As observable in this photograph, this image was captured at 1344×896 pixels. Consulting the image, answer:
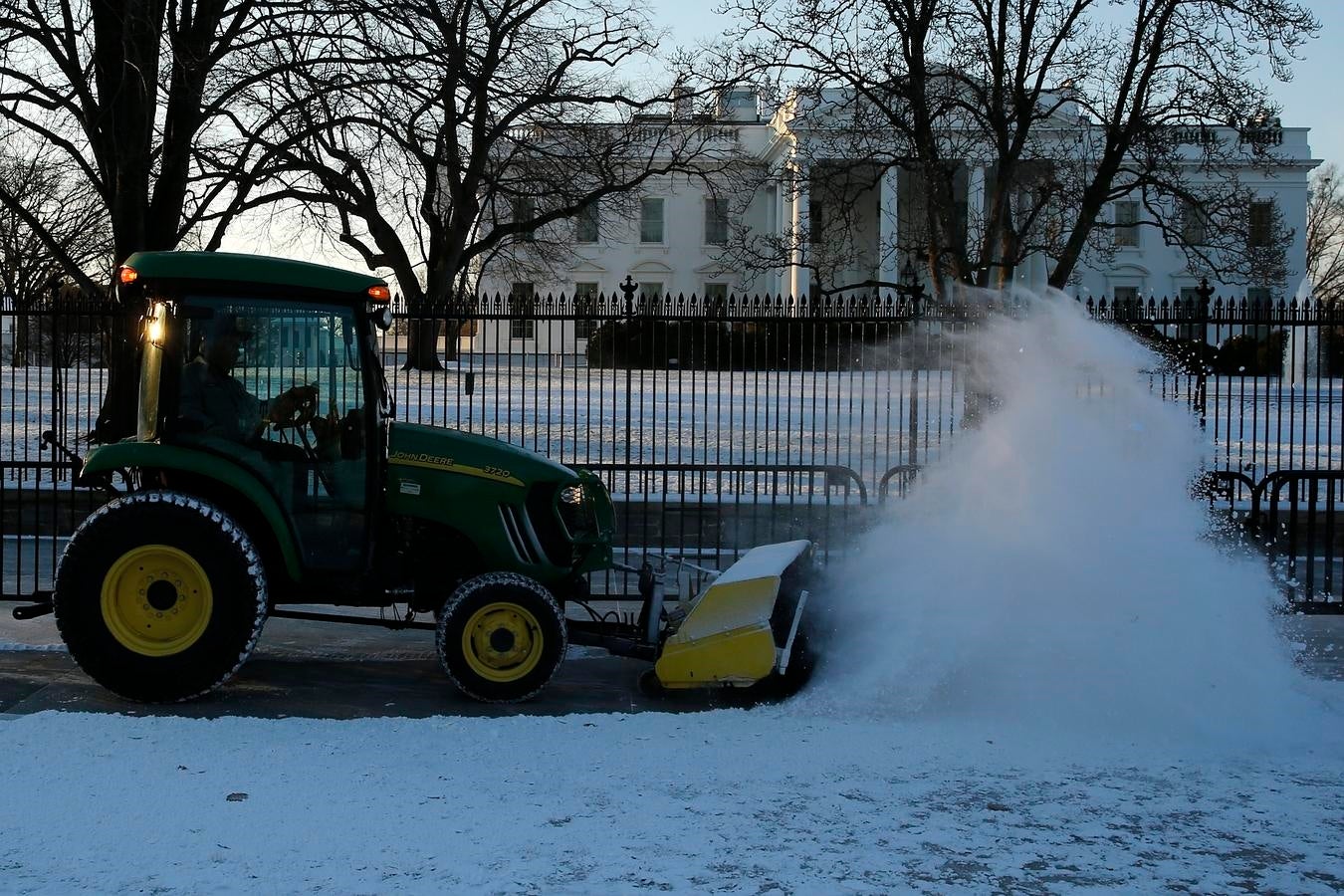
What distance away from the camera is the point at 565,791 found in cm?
593

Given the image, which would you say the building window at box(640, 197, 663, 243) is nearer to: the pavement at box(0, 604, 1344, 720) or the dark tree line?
Answer: the dark tree line

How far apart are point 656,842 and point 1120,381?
5.26m

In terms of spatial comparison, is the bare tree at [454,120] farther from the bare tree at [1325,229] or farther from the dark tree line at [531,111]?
the bare tree at [1325,229]

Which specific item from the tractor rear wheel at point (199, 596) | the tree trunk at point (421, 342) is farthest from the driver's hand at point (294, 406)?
the tree trunk at point (421, 342)

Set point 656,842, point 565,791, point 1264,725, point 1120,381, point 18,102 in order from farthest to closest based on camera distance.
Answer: point 18,102, point 1120,381, point 1264,725, point 565,791, point 656,842

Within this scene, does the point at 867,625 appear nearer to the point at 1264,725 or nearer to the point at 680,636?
the point at 680,636

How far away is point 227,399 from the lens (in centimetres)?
745

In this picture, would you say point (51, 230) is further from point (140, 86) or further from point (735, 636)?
point (735, 636)

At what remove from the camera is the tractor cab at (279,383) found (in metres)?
7.38

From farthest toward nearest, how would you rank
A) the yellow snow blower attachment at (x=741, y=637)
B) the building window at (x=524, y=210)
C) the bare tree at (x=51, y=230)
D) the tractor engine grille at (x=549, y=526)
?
the bare tree at (x=51, y=230) < the building window at (x=524, y=210) < the tractor engine grille at (x=549, y=526) < the yellow snow blower attachment at (x=741, y=637)

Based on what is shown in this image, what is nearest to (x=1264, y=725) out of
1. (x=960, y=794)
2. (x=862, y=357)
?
(x=960, y=794)

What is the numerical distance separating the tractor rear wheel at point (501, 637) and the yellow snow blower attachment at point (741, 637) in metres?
0.65

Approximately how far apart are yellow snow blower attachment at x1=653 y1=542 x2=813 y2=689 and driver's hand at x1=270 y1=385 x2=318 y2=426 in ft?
7.81

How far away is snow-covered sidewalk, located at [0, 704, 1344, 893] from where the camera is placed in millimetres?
5008
